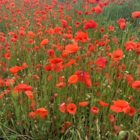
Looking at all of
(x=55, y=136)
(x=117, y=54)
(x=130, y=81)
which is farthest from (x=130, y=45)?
(x=55, y=136)

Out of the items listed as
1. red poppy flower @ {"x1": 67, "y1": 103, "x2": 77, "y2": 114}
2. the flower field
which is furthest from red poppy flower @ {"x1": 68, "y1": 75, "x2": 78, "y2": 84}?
red poppy flower @ {"x1": 67, "y1": 103, "x2": 77, "y2": 114}

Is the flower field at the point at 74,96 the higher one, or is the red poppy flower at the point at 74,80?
the red poppy flower at the point at 74,80

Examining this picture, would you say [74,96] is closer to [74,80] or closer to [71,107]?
[71,107]

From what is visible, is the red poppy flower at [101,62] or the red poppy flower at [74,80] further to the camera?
the red poppy flower at [101,62]

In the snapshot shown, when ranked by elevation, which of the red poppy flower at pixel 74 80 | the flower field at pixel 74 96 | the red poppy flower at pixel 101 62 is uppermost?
the red poppy flower at pixel 101 62

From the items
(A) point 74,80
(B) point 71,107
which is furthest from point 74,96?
(A) point 74,80

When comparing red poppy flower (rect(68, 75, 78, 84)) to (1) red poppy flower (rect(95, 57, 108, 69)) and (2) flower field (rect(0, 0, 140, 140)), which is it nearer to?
(2) flower field (rect(0, 0, 140, 140))

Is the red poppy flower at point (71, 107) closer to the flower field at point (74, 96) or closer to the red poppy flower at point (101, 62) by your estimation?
the flower field at point (74, 96)

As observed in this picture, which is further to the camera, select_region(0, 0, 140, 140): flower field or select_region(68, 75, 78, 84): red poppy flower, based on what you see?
select_region(0, 0, 140, 140): flower field

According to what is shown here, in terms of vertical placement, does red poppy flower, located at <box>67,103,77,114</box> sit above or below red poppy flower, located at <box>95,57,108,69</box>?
below

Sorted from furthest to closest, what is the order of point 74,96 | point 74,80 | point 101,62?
point 74,96 < point 101,62 < point 74,80

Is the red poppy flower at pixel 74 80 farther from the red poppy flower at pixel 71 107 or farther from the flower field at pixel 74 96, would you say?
the red poppy flower at pixel 71 107

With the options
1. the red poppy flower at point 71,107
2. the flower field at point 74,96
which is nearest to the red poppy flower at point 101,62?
the flower field at point 74,96

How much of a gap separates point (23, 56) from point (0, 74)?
54cm
